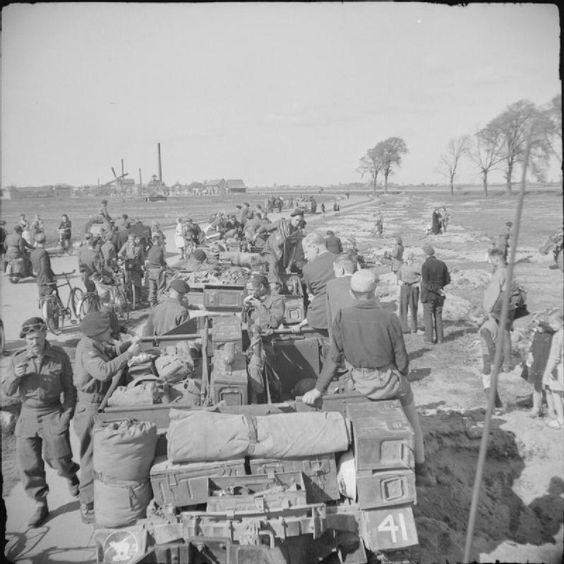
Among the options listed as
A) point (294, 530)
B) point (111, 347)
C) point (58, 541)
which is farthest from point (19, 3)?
point (58, 541)

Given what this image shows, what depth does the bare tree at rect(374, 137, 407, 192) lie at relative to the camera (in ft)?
311

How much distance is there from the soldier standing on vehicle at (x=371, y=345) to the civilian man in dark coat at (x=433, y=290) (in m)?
5.80

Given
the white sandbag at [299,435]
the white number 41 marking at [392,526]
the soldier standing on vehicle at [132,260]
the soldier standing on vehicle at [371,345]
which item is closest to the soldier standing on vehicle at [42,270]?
the soldier standing on vehicle at [132,260]

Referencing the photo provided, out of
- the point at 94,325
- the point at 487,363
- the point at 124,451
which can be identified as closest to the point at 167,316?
the point at 94,325

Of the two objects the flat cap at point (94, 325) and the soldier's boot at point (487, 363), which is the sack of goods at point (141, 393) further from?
the soldier's boot at point (487, 363)

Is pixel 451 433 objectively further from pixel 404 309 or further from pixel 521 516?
pixel 404 309

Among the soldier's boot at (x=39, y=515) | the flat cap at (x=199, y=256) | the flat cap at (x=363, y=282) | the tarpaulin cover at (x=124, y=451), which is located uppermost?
the flat cap at (x=363, y=282)

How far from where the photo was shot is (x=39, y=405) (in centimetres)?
511

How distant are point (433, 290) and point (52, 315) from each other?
318 inches

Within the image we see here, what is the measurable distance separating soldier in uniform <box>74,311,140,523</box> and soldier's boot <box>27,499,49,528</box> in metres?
0.40

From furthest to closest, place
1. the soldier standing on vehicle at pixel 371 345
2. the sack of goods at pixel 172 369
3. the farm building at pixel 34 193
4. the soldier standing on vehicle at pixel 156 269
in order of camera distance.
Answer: the farm building at pixel 34 193 → the soldier standing on vehicle at pixel 156 269 → the sack of goods at pixel 172 369 → the soldier standing on vehicle at pixel 371 345

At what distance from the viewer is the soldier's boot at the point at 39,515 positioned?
514cm

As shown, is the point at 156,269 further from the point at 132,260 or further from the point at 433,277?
the point at 433,277

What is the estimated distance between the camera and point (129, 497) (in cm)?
387
